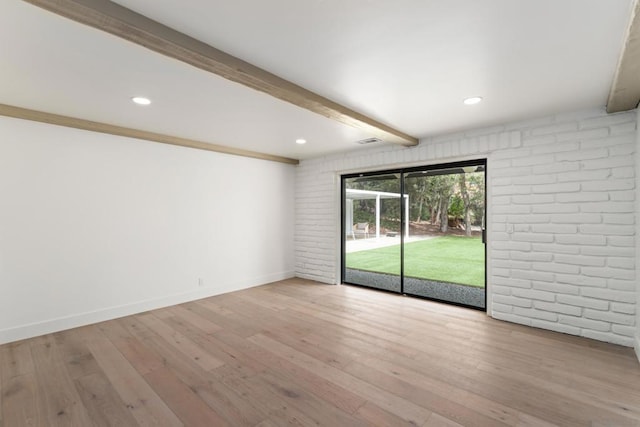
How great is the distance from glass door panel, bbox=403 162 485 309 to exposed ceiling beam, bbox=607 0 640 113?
54.2 inches

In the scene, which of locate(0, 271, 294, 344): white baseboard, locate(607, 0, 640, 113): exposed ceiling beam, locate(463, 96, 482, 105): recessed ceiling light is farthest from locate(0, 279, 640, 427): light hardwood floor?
locate(463, 96, 482, 105): recessed ceiling light

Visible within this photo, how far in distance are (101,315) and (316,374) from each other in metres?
2.75

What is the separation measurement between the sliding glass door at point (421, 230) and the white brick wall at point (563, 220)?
39cm

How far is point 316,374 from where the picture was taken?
2301 mm

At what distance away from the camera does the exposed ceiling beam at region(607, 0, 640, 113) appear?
1.50 m

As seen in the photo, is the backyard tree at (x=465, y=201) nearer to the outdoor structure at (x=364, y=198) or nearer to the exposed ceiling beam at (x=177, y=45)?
the outdoor structure at (x=364, y=198)

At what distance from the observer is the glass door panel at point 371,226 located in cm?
475

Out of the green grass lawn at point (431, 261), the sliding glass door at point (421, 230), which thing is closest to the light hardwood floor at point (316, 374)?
the sliding glass door at point (421, 230)

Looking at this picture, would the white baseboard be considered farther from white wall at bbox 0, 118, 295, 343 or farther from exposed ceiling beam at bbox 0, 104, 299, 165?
exposed ceiling beam at bbox 0, 104, 299, 165

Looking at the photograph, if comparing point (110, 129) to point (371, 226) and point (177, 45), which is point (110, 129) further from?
point (371, 226)

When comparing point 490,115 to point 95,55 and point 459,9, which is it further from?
point 95,55

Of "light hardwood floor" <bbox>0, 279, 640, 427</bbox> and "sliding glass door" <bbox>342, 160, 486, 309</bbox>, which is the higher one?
"sliding glass door" <bbox>342, 160, 486, 309</bbox>

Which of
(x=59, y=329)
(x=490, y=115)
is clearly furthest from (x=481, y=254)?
(x=59, y=329)

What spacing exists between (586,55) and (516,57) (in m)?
0.43
